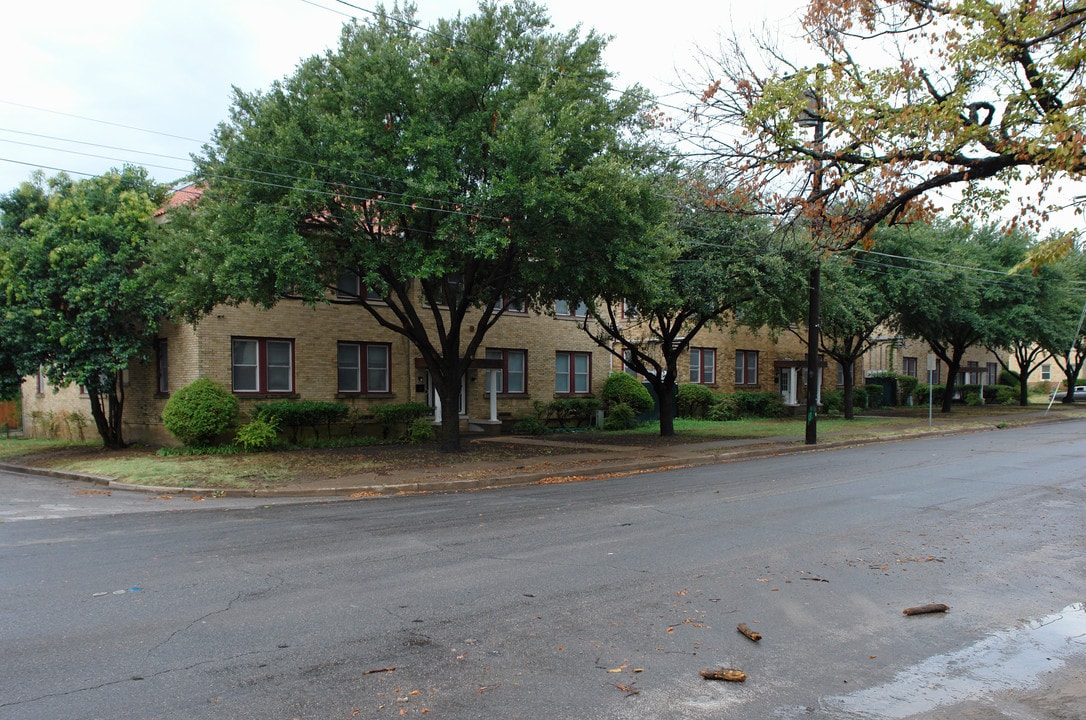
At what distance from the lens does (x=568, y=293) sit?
784 inches

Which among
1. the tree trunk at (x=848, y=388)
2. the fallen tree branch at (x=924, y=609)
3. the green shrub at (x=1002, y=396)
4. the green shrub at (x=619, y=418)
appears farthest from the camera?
the green shrub at (x=1002, y=396)

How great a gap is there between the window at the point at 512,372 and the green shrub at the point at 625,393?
150 inches

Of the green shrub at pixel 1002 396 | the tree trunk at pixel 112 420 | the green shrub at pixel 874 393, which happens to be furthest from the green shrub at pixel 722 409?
the green shrub at pixel 1002 396

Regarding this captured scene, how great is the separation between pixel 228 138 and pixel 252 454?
26.5 feet

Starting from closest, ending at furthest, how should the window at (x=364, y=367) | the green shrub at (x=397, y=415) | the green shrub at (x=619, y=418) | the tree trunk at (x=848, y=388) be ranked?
the green shrub at (x=397, y=415)
the window at (x=364, y=367)
the green shrub at (x=619, y=418)
the tree trunk at (x=848, y=388)

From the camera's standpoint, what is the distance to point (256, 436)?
69.3 ft

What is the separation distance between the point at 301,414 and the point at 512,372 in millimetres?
9314

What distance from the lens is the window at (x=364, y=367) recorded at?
2558cm

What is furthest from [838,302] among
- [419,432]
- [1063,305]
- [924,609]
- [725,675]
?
[725,675]

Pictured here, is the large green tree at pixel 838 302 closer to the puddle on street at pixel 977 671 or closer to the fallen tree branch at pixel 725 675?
the puddle on street at pixel 977 671

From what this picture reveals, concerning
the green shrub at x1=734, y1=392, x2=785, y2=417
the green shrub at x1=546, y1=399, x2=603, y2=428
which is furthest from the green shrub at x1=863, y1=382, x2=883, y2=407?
the green shrub at x1=546, y1=399, x2=603, y2=428

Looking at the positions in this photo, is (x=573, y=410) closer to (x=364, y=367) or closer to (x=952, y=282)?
(x=364, y=367)

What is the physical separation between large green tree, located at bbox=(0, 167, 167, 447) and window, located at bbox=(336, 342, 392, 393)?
574 cm

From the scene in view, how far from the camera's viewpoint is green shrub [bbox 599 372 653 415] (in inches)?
1262
